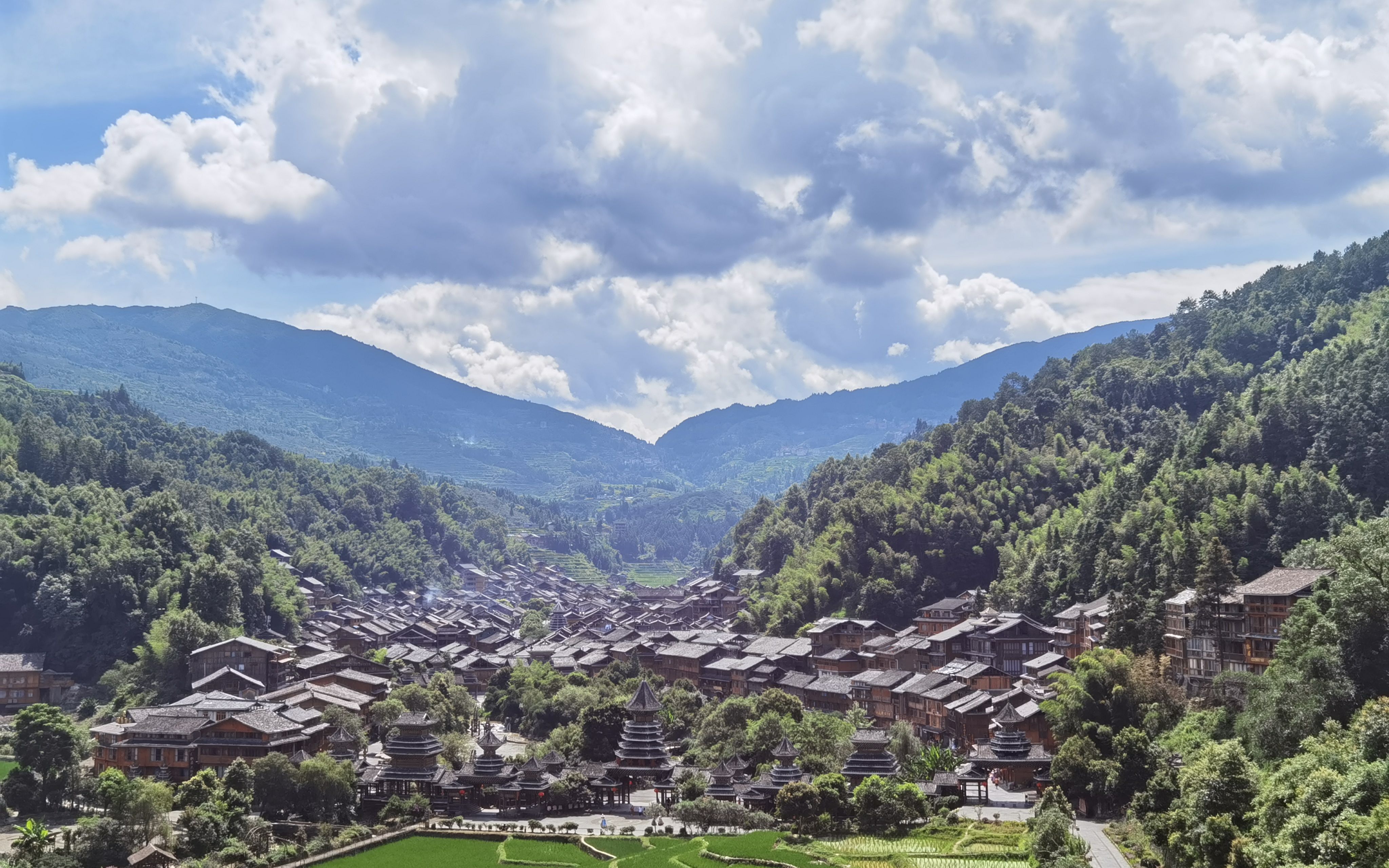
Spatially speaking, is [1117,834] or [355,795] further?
[355,795]

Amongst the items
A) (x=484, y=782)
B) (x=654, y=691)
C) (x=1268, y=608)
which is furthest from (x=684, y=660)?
(x=1268, y=608)

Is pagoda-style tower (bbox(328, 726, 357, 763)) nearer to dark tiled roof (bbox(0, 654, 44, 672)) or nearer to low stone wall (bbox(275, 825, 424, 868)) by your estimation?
low stone wall (bbox(275, 825, 424, 868))

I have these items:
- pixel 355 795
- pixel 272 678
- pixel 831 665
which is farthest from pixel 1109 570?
pixel 272 678

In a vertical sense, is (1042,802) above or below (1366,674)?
below

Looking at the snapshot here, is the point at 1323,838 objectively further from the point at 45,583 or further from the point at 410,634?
the point at 410,634

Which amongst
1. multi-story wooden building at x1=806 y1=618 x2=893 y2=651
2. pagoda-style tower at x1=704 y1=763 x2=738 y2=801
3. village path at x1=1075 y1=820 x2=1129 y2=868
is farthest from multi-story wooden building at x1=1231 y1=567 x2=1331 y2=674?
multi-story wooden building at x1=806 y1=618 x2=893 y2=651
